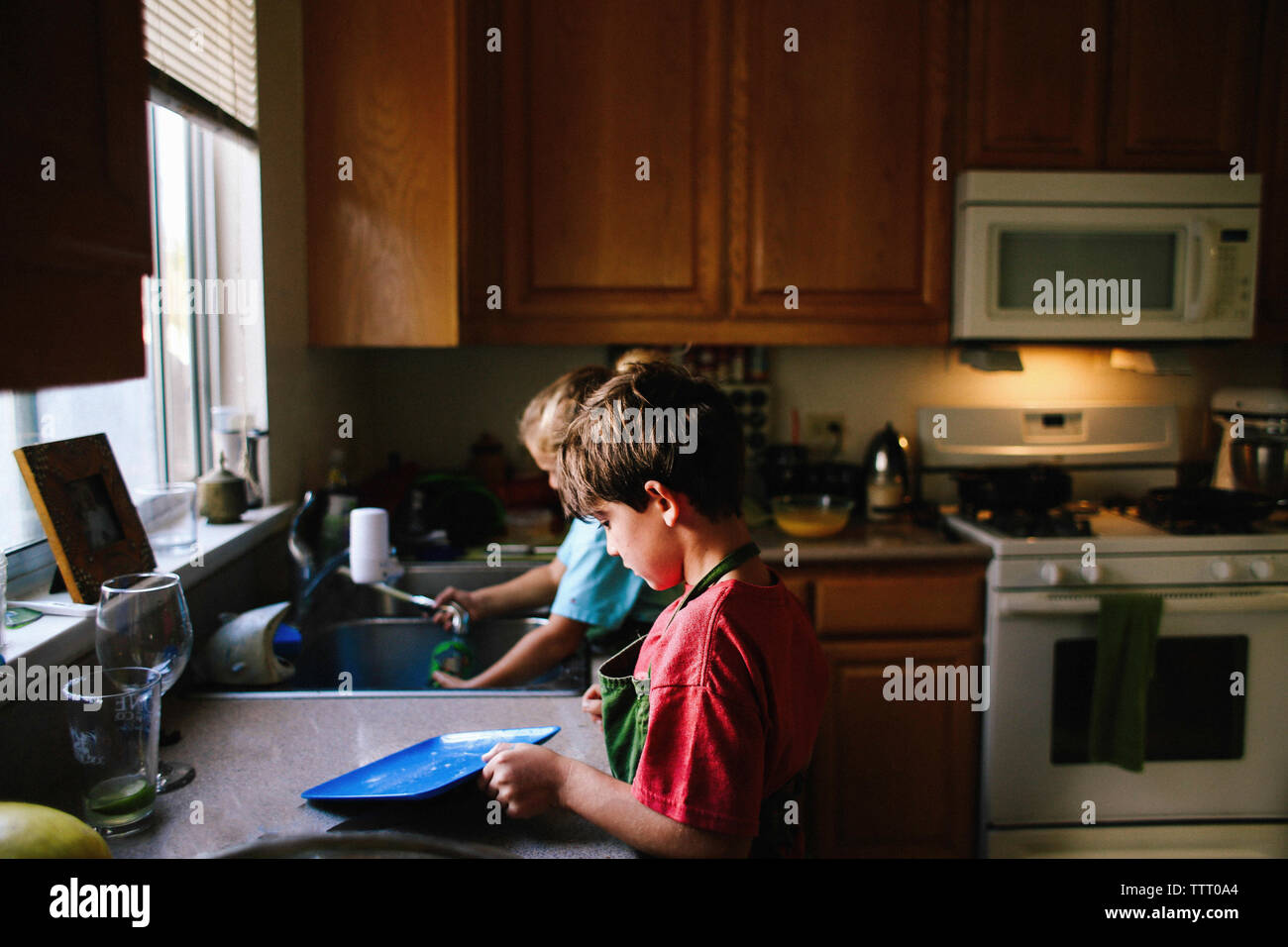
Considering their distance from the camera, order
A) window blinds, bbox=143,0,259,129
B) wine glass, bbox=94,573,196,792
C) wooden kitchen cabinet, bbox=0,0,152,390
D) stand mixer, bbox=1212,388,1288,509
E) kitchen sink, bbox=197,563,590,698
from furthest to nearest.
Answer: stand mixer, bbox=1212,388,1288,509 → kitchen sink, bbox=197,563,590,698 → window blinds, bbox=143,0,259,129 → wine glass, bbox=94,573,196,792 → wooden kitchen cabinet, bbox=0,0,152,390

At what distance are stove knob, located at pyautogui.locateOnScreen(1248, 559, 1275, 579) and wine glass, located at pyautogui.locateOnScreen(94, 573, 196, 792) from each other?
222 centimetres

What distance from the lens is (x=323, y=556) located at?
6.26 ft

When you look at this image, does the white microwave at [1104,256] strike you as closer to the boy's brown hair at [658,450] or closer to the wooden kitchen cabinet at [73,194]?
the boy's brown hair at [658,450]

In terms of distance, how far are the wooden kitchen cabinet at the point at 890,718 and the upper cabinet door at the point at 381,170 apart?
112 cm

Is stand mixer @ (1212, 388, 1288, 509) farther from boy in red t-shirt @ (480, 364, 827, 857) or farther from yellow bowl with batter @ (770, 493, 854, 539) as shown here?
boy in red t-shirt @ (480, 364, 827, 857)

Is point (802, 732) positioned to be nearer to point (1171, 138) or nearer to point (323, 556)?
point (323, 556)

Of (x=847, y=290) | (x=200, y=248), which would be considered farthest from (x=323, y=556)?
(x=847, y=290)

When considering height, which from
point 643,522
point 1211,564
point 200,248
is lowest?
point 1211,564

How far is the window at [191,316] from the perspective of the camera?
1.62m

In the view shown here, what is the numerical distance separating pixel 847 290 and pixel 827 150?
1.16 feet

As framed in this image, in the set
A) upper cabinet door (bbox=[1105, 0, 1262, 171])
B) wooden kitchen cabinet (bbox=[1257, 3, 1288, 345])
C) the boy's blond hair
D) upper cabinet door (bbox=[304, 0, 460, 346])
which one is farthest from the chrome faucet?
wooden kitchen cabinet (bbox=[1257, 3, 1288, 345])

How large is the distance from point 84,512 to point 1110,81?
2480mm

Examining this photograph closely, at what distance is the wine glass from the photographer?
0.94 metres
